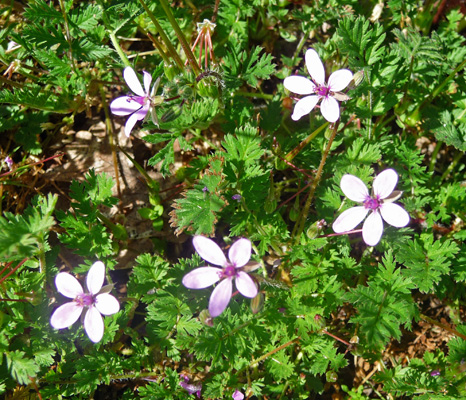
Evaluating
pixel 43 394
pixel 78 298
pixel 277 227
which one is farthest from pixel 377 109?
pixel 43 394

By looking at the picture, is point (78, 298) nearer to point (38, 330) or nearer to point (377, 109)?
point (38, 330)

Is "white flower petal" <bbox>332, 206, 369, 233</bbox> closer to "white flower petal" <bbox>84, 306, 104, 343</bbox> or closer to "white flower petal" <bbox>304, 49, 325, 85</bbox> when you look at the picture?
"white flower petal" <bbox>304, 49, 325, 85</bbox>

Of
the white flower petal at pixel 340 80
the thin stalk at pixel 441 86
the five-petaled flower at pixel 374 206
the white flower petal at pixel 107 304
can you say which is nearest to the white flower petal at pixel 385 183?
the five-petaled flower at pixel 374 206

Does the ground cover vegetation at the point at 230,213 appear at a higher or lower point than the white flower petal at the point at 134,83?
lower

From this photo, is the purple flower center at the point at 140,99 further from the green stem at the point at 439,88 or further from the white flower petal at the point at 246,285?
the green stem at the point at 439,88

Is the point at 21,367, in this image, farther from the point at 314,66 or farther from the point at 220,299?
the point at 314,66

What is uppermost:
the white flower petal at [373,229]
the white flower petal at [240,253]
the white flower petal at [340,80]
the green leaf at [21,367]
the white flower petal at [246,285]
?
the white flower petal at [340,80]
